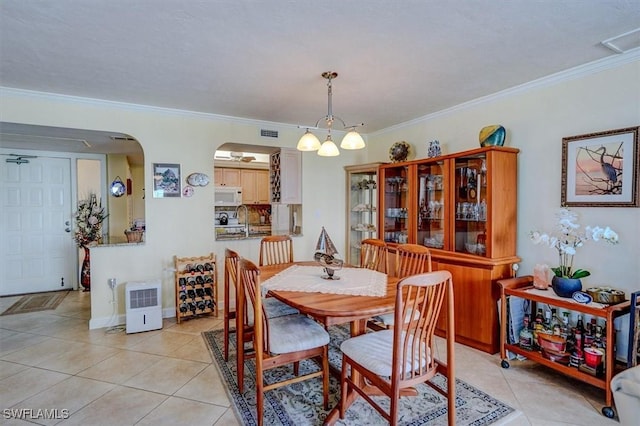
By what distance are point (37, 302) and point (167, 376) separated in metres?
3.27

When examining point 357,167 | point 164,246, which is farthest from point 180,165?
point 357,167

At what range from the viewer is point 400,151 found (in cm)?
418

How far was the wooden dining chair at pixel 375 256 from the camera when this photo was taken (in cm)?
318

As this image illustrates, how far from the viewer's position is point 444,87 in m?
3.09

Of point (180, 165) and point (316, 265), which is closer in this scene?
point (316, 265)

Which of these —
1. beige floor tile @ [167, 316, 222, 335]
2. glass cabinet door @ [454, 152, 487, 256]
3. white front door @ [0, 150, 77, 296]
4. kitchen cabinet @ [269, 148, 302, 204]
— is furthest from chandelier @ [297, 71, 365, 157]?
white front door @ [0, 150, 77, 296]

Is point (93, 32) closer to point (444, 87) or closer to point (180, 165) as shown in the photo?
point (180, 165)

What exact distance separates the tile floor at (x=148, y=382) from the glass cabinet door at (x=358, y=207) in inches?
83.2

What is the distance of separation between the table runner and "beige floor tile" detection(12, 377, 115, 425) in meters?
1.38

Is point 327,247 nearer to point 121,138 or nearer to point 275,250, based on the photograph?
point 275,250

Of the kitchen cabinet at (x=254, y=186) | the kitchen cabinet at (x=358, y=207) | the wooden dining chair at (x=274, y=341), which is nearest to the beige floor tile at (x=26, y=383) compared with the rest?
the wooden dining chair at (x=274, y=341)

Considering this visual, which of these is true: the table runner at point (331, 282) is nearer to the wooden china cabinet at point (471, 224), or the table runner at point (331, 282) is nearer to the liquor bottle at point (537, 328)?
the wooden china cabinet at point (471, 224)

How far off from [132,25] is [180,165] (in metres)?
2.02

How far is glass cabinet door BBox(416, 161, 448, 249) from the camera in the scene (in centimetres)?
358
